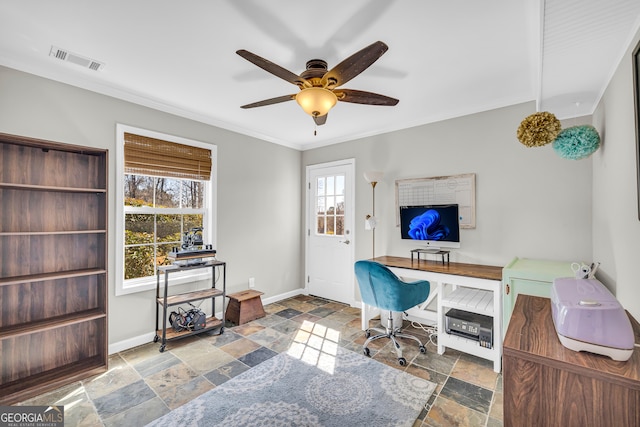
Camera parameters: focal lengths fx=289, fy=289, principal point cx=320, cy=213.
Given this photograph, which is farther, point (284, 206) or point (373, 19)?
point (284, 206)

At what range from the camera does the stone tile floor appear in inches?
75.7

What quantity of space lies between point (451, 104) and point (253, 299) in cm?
319

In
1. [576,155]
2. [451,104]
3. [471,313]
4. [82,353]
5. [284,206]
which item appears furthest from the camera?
[284,206]

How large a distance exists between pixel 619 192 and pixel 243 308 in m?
3.45

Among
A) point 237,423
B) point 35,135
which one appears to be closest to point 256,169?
point 35,135

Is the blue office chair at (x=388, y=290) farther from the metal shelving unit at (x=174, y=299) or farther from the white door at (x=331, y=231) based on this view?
the metal shelving unit at (x=174, y=299)

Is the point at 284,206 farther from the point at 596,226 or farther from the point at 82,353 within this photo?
the point at 596,226

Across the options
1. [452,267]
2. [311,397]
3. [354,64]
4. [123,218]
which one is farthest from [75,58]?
[452,267]

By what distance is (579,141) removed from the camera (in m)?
2.03

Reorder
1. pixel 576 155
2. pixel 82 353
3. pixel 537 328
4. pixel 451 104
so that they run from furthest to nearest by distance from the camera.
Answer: pixel 451 104
pixel 82 353
pixel 576 155
pixel 537 328

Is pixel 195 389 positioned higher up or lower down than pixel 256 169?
lower down

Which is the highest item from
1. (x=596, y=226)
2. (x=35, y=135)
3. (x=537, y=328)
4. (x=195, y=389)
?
(x=35, y=135)

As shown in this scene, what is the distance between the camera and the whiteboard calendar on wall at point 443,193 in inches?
122

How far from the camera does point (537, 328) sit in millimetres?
1281
